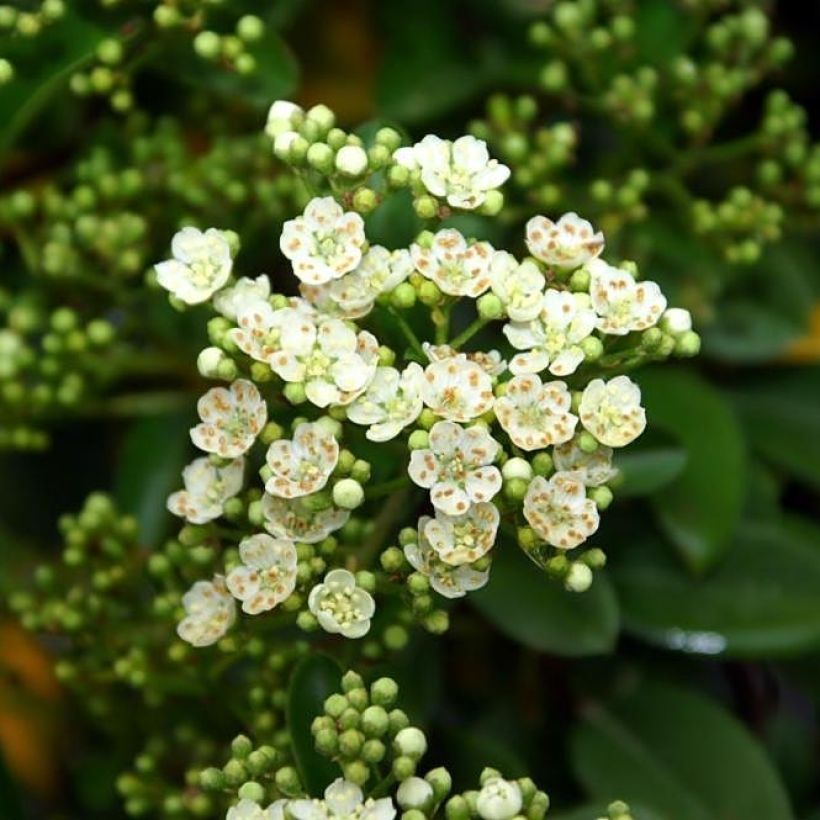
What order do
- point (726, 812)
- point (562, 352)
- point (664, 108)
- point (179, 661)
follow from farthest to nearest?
1. point (664, 108)
2. point (726, 812)
3. point (179, 661)
4. point (562, 352)

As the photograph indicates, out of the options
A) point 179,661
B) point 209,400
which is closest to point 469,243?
point 209,400

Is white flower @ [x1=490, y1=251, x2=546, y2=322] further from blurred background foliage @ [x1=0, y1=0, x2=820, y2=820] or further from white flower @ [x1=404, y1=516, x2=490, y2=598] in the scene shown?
blurred background foliage @ [x1=0, y1=0, x2=820, y2=820]

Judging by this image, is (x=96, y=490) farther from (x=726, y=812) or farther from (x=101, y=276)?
(x=726, y=812)

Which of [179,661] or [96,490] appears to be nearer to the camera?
[179,661]

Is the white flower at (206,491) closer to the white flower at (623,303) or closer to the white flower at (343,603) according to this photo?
the white flower at (343,603)

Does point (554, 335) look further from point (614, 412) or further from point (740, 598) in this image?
point (740, 598)

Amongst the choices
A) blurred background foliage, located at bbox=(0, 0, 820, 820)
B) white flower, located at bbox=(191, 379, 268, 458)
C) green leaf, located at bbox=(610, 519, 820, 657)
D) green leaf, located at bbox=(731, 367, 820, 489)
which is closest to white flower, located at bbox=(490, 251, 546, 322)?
white flower, located at bbox=(191, 379, 268, 458)

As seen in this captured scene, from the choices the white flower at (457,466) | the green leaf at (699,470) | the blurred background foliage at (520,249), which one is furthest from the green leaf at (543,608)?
the white flower at (457,466)
